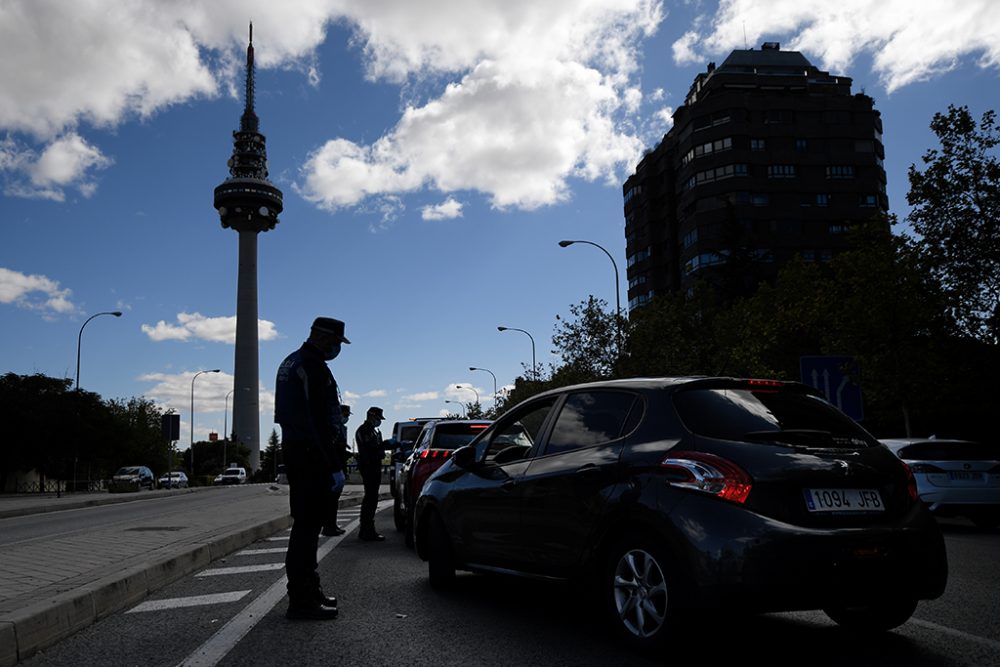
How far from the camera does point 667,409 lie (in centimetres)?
516

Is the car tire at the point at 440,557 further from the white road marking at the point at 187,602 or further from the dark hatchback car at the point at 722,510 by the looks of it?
the white road marking at the point at 187,602

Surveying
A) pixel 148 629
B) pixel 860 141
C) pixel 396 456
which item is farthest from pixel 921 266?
pixel 860 141

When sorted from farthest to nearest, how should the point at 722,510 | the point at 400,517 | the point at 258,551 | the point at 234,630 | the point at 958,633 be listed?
1. the point at 400,517
2. the point at 258,551
3. the point at 234,630
4. the point at 958,633
5. the point at 722,510

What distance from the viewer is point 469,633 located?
18.3 feet

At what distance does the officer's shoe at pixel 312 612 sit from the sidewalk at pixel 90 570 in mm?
1349

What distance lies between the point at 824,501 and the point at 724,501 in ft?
1.72

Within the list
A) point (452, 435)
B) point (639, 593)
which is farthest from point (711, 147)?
point (639, 593)

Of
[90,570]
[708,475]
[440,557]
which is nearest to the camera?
[708,475]

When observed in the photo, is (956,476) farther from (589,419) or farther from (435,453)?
(589,419)

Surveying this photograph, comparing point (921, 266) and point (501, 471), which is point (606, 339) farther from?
point (501, 471)

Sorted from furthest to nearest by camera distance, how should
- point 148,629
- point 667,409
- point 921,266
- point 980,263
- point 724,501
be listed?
1. point 921,266
2. point 980,263
3. point 148,629
4. point 667,409
5. point 724,501

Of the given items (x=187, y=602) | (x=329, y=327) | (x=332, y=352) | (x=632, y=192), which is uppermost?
(x=632, y=192)

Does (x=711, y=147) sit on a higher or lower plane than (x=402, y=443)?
higher

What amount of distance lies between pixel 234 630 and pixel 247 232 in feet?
389
